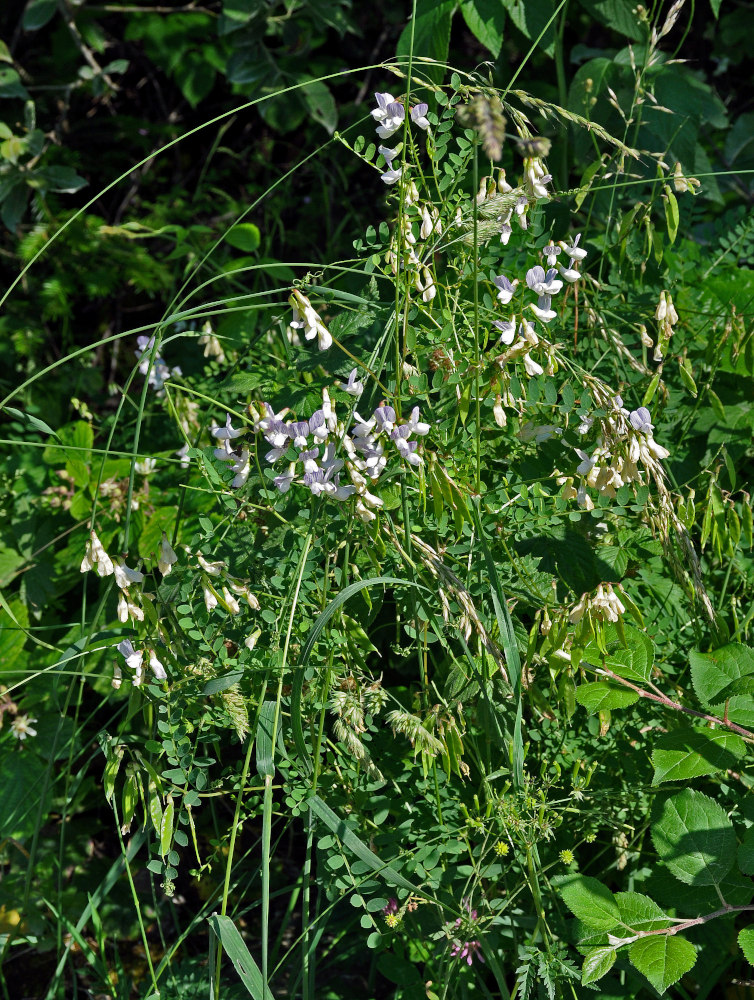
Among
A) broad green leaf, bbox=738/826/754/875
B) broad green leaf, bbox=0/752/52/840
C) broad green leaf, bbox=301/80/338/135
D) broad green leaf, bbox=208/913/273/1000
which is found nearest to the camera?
broad green leaf, bbox=208/913/273/1000

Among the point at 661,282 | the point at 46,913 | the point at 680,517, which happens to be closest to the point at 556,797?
the point at 680,517

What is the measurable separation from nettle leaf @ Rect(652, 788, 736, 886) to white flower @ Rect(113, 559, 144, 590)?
789 millimetres


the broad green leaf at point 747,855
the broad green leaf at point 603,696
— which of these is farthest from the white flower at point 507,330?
the broad green leaf at point 747,855

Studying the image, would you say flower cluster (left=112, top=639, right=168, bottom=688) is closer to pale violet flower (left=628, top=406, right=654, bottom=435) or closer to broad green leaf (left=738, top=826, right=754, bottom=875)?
pale violet flower (left=628, top=406, right=654, bottom=435)

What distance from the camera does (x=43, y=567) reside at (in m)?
1.95

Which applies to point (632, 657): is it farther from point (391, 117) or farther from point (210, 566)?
point (391, 117)

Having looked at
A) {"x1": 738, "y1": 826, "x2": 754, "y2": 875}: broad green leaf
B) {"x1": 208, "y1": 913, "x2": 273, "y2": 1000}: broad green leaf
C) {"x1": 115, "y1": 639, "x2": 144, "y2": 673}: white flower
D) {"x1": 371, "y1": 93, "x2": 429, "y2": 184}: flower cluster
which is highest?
{"x1": 371, "y1": 93, "x2": 429, "y2": 184}: flower cluster

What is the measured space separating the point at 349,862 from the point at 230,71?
2128mm

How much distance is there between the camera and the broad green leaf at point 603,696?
1.25 meters

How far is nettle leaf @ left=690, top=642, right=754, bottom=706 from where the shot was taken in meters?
1.28

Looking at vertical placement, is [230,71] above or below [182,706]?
above

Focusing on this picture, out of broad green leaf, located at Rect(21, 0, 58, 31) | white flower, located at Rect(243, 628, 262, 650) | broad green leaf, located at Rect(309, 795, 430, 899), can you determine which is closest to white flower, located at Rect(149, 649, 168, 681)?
white flower, located at Rect(243, 628, 262, 650)

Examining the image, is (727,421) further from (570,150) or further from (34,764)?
(34,764)

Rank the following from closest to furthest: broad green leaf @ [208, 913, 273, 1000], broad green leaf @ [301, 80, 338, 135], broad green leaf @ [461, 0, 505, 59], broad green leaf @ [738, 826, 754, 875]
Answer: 1. broad green leaf @ [208, 913, 273, 1000]
2. broad green leaf @ [738, 826, 754, 875]
3. broad green leaf @ [461, 0, 505, 59]
4. broad green leaf @ [301, 80, 338, 135]
